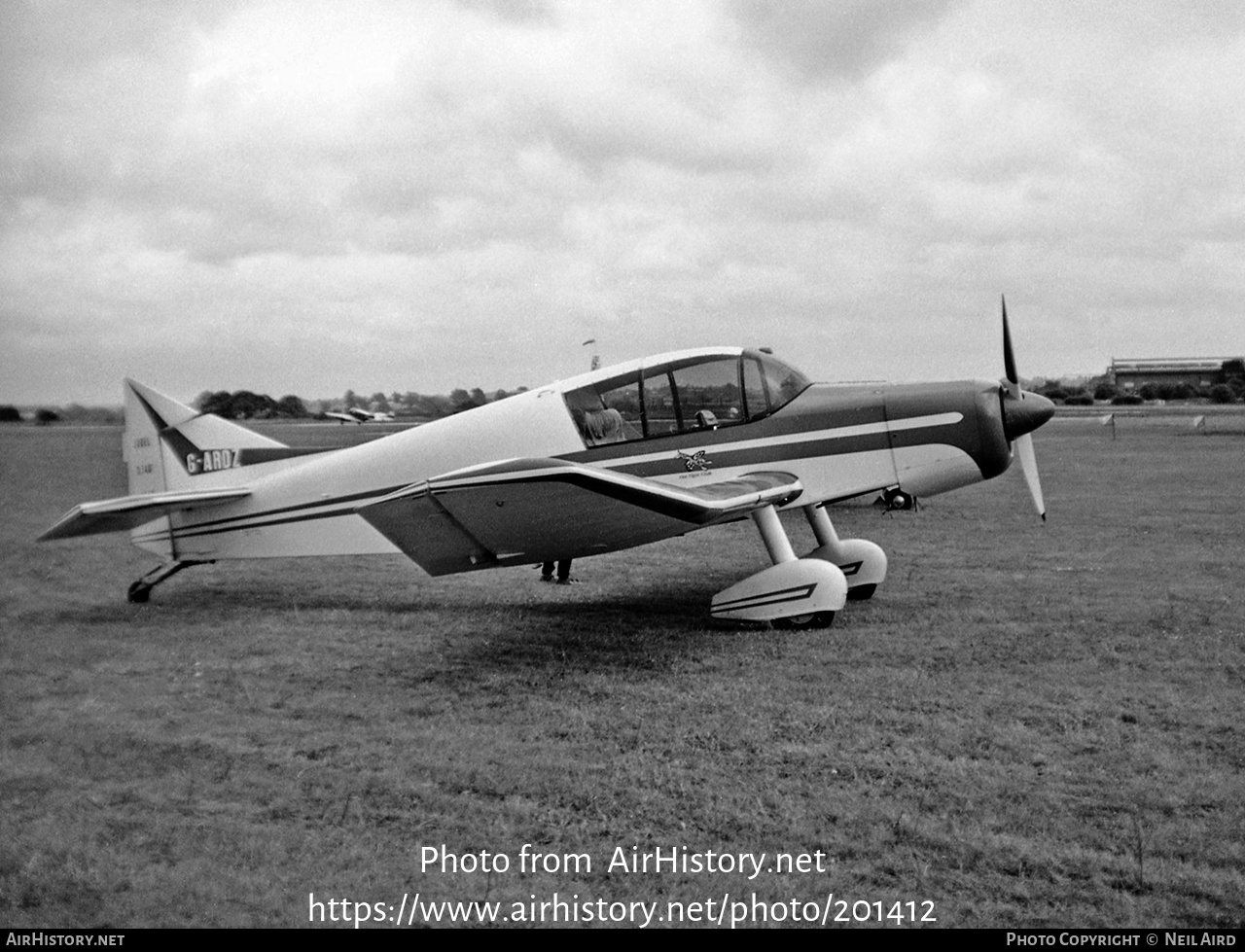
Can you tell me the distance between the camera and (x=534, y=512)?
625 cm

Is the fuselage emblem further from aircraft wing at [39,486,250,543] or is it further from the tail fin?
aircraft wing at [39,486,250,543]

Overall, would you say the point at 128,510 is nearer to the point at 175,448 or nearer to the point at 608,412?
the point at 175,448

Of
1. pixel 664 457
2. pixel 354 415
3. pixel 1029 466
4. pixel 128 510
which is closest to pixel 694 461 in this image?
pixel 664 457

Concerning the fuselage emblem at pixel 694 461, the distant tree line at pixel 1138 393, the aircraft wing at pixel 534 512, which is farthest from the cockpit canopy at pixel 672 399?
the distant tree line at pixel 1138 393

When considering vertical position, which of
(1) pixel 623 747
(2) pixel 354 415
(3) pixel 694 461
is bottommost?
(1) pixel 623 747

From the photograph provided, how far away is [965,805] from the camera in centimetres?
387

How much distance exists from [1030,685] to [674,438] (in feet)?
11.7

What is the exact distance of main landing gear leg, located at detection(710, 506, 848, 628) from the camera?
7.15m

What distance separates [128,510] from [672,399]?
4794mm

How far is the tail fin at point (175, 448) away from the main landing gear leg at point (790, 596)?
189 inches

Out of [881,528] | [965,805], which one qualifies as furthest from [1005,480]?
[965,805]

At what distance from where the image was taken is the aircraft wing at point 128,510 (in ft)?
23.9

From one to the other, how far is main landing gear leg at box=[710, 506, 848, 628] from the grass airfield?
181 mm
